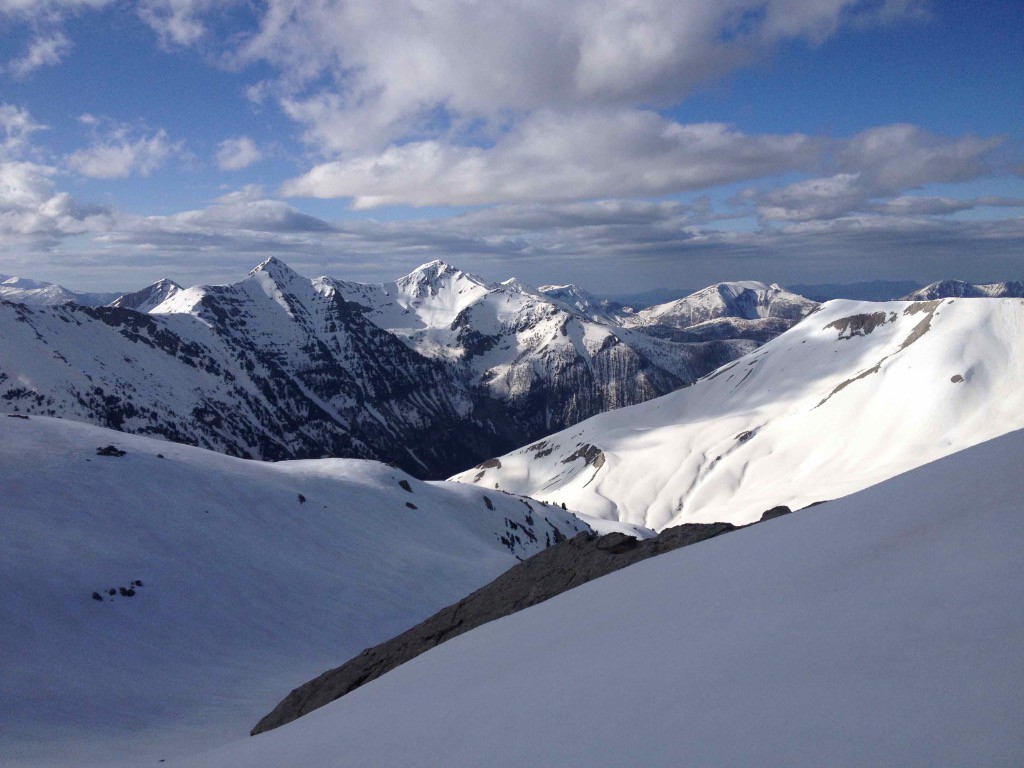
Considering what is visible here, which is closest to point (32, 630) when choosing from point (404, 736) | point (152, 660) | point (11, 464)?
point (152, 660)

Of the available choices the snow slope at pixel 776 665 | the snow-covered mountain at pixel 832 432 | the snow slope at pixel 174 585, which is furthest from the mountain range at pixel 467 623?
the snow-covered mountain at pixel 832 432

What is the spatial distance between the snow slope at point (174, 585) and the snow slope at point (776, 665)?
40.8 feet

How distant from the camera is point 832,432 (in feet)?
465

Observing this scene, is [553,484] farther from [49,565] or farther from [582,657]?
[582,657]

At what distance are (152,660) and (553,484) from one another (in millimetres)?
171381

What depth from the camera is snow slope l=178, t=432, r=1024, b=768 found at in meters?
4.79

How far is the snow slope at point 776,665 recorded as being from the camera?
4.79 m

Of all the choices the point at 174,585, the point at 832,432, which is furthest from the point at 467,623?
the point at 832,432

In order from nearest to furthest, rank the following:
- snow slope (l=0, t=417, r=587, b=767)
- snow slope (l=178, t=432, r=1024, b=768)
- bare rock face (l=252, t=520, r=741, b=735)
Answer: snow slope (l=178, t=432, r=1024, b=768) < bare rock face (l=252, t=520, r=741, b=735) < snow slope (l=0, t=417, r=587, b=767)

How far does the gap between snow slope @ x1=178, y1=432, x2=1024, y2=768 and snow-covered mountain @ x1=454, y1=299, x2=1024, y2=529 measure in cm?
10052

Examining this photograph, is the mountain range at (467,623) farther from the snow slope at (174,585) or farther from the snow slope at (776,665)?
the snow slope at (174,585)

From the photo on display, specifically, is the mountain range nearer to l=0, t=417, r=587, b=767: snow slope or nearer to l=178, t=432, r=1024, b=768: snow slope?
l=178, t=432, r=1024, b=768: snow slope

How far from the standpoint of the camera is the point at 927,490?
33.2 ft

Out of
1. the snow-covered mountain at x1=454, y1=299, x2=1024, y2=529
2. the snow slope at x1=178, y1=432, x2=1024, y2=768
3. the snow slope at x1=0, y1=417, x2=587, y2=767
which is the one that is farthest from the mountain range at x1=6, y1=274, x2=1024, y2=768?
the snow-covered mountain at x1=454, y1=299, x2=1024, y2=529
